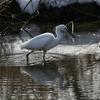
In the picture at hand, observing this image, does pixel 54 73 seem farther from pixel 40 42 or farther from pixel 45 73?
pixel 40 42

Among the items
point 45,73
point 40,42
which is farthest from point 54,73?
point 40,42

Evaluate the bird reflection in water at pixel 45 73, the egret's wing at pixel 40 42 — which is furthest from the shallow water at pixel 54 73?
the egret's wing at pixel 40 42

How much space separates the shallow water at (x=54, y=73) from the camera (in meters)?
5.59

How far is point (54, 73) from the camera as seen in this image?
7184 millimetres

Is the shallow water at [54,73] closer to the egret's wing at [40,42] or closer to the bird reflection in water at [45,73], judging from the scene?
the bird reflection in water at [45,73]

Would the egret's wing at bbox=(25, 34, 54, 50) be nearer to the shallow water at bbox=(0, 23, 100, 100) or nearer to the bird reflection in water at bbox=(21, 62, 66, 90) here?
the shallow water at bbox=(0, 23, 100, 100)

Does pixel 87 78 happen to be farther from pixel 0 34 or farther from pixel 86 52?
pixel 0 34

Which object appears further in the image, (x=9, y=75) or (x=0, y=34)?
(x=0, y=34)

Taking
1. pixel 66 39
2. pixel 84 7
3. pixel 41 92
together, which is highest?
pixel 84 7

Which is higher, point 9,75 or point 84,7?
point 84,7

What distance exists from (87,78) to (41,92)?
118 centimetres

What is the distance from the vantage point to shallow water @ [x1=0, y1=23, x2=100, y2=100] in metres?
5.59

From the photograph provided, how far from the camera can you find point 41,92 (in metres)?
5.69

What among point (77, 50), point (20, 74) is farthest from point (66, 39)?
point (20, 74)
